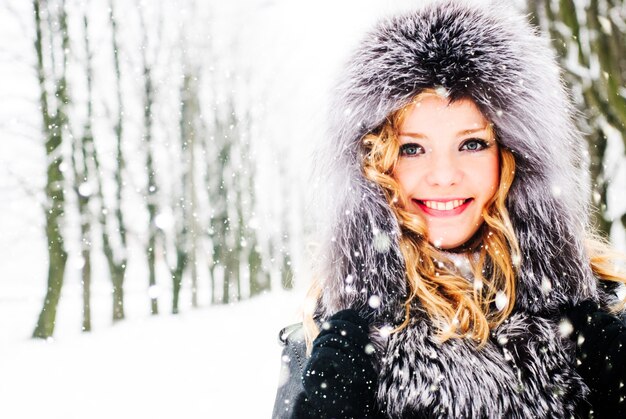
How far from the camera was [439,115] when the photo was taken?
1.92m

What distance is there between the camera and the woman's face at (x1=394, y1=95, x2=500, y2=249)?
6.17 feet

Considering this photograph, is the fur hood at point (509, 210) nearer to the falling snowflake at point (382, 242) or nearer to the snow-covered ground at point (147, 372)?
the falling snowflake at point (382, 242)

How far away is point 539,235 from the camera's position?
2.00m

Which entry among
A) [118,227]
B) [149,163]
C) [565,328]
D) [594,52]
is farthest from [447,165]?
[149,163]

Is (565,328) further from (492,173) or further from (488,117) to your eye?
(488,117)

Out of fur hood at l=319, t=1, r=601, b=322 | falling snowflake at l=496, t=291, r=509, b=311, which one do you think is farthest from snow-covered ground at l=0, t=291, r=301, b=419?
falling snowflake at l=496, t=291, r=509, b=311

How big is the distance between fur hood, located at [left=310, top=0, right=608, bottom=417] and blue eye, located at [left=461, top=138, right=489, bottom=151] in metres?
0.08

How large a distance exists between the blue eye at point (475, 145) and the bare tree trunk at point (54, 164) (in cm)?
1213

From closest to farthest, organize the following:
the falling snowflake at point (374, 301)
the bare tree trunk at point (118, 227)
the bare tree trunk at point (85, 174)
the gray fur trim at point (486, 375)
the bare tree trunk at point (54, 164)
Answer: the gray fur trim at point (486, 375) → the falling snowflake at point (374, 301) → the bare tree trunk at point (54, 164) → the bare tree trunk at point (85, 174) → the bare tree trunk at point (118, 227)

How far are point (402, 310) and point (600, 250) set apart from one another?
3.31ft

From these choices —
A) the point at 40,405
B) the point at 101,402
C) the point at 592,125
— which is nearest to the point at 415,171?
the point at 592,125

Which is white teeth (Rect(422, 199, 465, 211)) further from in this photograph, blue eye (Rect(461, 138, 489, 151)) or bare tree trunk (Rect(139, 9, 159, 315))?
bare tree trunk (Rect(139, 9, 159, 315))

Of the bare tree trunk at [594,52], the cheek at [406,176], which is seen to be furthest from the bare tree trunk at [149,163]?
the cheek at [406,176]

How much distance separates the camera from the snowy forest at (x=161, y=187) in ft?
22.0
